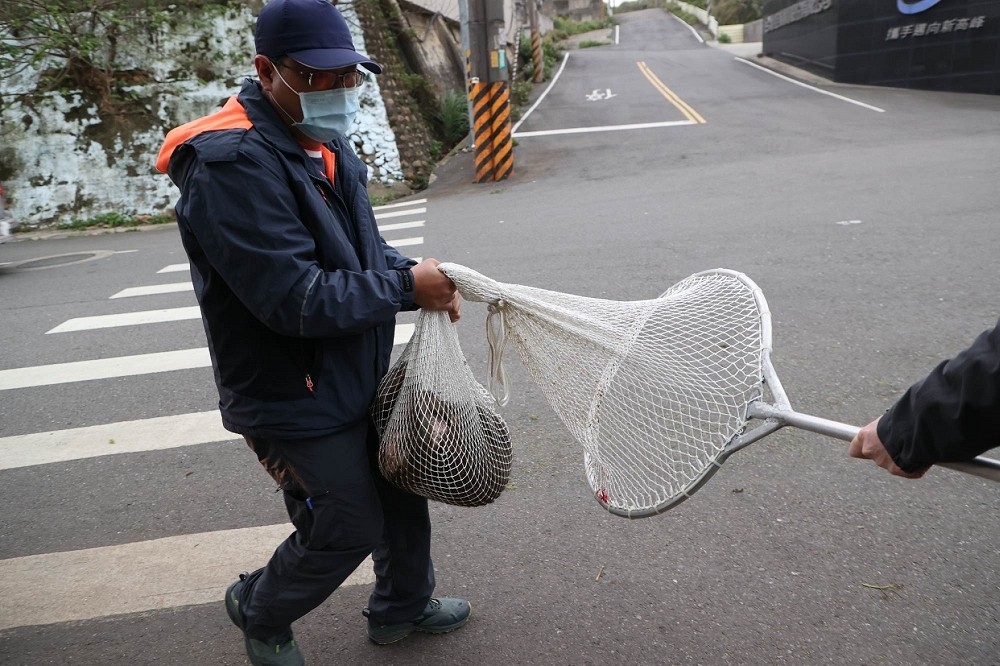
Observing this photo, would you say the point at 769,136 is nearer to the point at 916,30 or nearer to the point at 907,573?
the point at 916,30

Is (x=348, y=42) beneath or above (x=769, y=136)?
above

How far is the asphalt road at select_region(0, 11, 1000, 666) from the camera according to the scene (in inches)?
104

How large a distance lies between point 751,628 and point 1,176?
13997 mm

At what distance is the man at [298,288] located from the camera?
1944 millimetres

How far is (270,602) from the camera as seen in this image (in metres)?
2.37

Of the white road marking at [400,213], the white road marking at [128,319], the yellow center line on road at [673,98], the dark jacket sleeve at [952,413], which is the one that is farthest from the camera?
the yellow center line on road at [673,98]

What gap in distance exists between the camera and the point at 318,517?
223cm

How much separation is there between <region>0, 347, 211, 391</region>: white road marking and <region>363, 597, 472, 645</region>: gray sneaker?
3.33 meters

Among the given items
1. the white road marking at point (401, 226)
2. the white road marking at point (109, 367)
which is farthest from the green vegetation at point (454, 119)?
the white road marking at point (109, 367)

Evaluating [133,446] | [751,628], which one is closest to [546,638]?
[751,628]

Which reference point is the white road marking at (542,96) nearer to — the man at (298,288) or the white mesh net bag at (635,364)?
the white mesh net bag at (635,364)

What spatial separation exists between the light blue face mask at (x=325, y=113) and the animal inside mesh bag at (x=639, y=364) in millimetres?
478

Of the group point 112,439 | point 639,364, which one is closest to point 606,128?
point 112,439

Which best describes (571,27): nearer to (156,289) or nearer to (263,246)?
(156,289)
